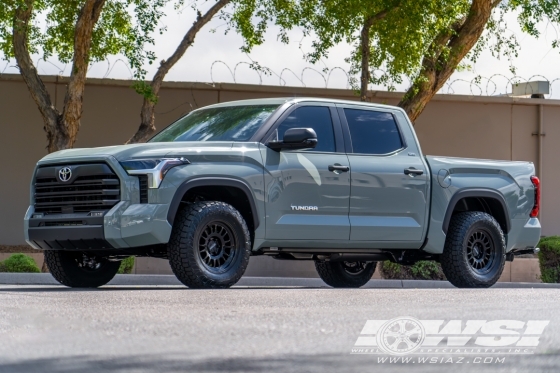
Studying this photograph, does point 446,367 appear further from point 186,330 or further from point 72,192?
point 72,192

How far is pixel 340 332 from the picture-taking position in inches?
248

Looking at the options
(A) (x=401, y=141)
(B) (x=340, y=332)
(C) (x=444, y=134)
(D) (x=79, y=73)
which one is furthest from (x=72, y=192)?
(C) (x=444, y=134)

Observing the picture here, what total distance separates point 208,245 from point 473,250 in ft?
11.8

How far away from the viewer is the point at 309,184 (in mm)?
10836

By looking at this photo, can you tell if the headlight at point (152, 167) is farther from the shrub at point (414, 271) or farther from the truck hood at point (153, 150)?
the shrub at point (414, 271)

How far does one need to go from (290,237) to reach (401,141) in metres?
2.06

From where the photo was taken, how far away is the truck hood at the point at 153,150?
9977 millimetres

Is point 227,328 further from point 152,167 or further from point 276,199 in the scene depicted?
point 276,199

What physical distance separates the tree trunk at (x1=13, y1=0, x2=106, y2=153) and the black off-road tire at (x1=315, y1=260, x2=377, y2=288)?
5936 millimetres

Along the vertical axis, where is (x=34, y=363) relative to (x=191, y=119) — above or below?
below

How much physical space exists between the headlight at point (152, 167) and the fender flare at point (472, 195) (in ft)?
11.5

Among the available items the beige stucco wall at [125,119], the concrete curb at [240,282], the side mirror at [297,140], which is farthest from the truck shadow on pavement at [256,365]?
the beige stucco wall at [125,119]

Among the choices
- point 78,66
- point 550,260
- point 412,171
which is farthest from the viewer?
point 550,260

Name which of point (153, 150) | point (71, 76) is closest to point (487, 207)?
point (153, 150)
